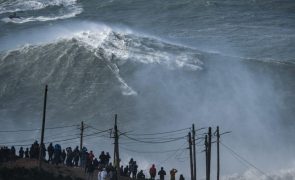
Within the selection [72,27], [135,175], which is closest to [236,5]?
[72,27]

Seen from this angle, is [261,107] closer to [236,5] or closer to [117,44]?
[117,44]

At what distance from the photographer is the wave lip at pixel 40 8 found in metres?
101

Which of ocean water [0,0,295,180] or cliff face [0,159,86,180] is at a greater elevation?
ocean water [0,0,295,180]

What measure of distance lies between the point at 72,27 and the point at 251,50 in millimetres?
30009

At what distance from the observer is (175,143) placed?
59.9 metres

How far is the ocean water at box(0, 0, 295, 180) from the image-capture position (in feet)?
195

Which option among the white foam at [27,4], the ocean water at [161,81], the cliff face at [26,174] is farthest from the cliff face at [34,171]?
the white foam at [27,4]

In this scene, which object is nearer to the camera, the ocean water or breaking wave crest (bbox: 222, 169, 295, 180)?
breaking wave crest (bbox: 222, 169, 295, 180)

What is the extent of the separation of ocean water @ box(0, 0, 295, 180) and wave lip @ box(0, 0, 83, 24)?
2.73ft

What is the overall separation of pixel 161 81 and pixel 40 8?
46.9m

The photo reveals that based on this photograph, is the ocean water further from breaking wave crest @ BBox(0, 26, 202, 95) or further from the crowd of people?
the crowd of people

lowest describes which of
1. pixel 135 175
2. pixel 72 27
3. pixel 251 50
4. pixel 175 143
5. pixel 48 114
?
pixel 135 175

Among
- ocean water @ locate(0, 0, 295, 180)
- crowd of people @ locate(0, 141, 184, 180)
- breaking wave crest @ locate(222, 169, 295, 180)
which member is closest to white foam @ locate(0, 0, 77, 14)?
ocean water @ locate(0, 0, 295, 180)

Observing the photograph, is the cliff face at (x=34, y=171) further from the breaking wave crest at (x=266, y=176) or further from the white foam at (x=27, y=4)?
the white foam at (x=27, y=4)
